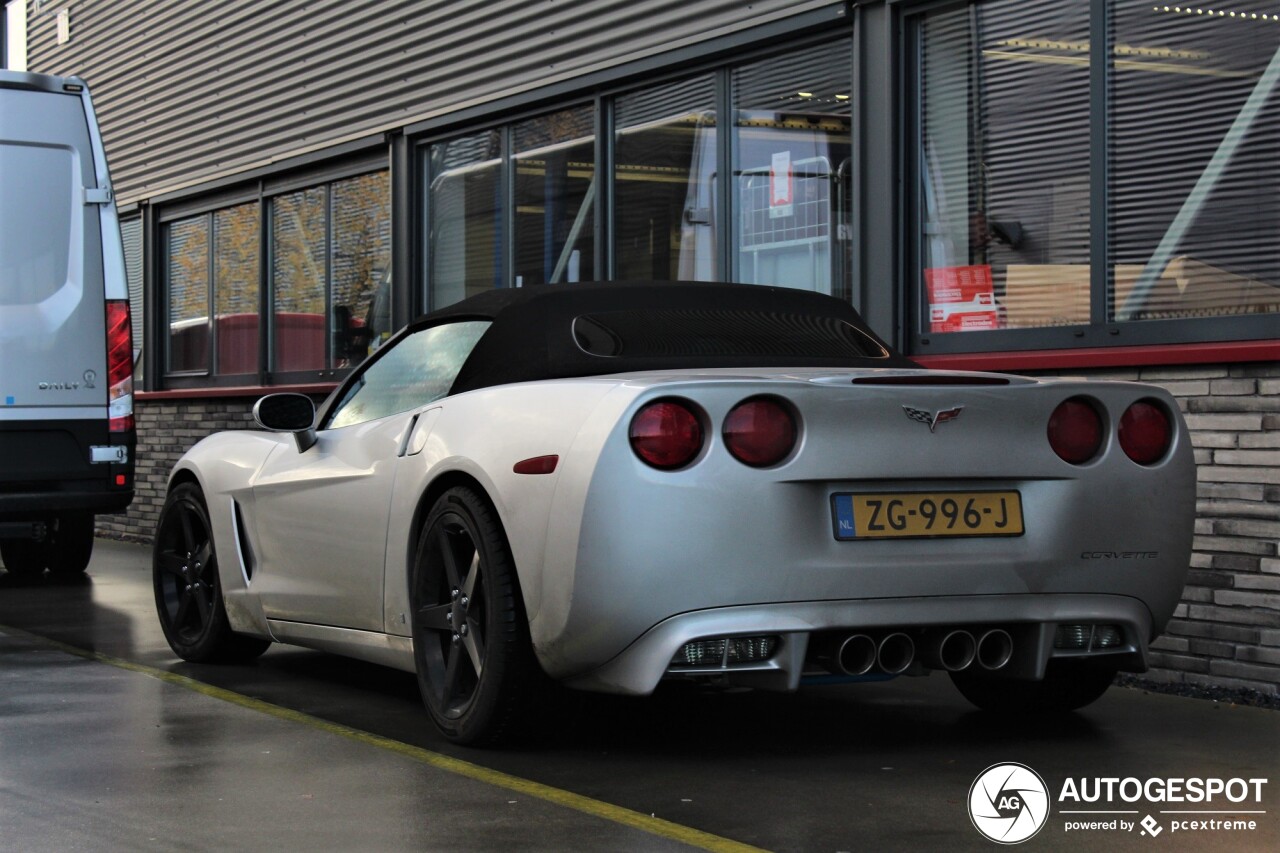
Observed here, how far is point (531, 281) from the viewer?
11.2m

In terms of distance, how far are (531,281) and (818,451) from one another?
263 inches

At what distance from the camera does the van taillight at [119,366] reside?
402 inches

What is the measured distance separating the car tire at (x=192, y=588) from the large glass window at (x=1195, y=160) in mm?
3612

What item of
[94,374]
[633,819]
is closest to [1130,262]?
[633,819]

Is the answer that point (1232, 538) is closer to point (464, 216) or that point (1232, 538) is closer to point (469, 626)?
point (469, 626)

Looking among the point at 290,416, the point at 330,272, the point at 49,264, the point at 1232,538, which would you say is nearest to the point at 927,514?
the point at 1232,538

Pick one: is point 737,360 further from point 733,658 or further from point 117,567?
point 117,567

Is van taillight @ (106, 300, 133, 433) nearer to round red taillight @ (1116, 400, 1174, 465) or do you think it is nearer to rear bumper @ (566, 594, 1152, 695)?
rear bumper @ (566, 594, 1152, 695)

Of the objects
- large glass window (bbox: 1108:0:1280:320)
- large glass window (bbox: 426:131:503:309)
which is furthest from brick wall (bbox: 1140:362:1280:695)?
large glass window (bbox: 426:131:503:309)

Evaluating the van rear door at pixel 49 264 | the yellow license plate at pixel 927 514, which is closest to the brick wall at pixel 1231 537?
the yellow license plate at pixel 927 514

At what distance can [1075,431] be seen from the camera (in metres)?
4.97

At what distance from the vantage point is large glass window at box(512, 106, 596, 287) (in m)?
10.6

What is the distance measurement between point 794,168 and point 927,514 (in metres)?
4.48

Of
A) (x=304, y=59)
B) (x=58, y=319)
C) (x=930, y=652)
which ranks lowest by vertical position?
(x=930, y=652)
